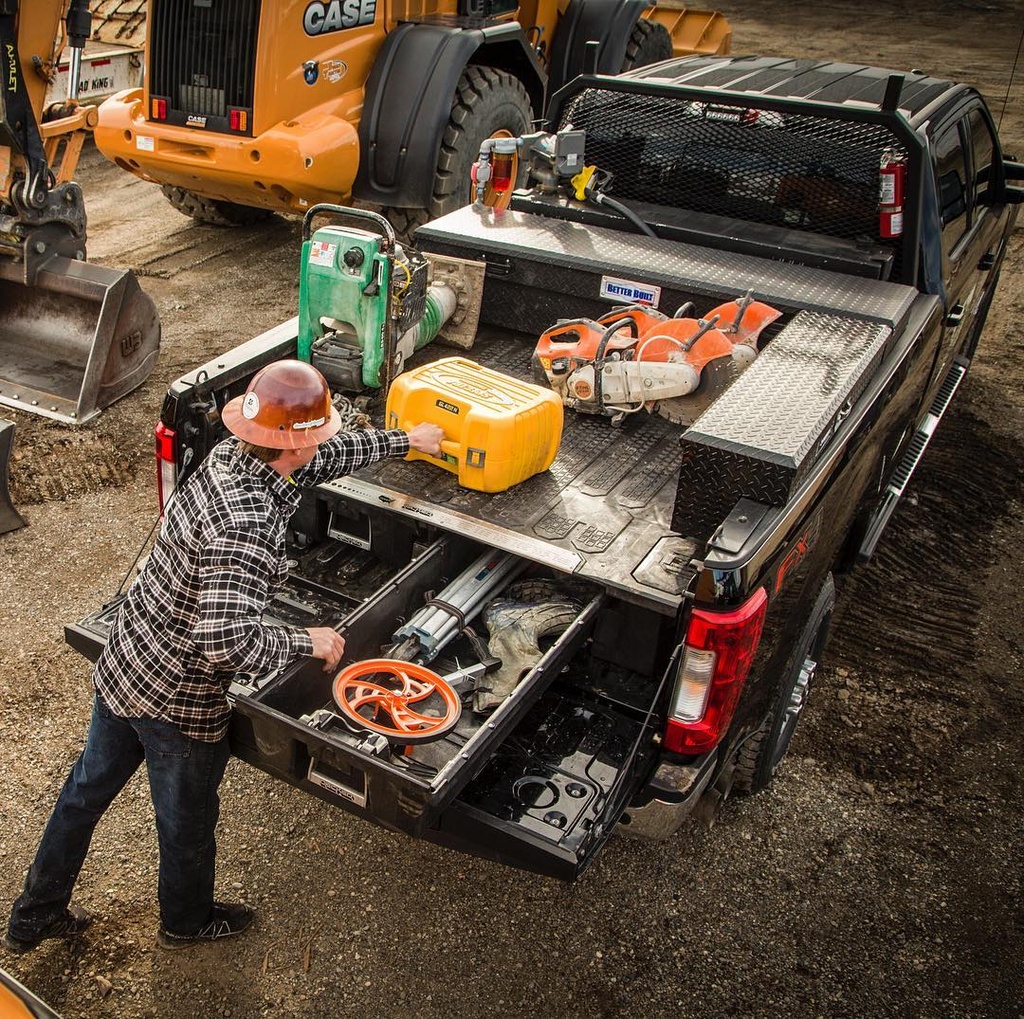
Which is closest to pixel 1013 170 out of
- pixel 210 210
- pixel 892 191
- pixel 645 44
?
pixel 892 191

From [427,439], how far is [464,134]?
4313 mm

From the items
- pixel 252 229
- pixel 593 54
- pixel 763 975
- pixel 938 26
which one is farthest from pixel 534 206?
pixel 938 26

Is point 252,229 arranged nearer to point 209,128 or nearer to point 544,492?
point 209,128

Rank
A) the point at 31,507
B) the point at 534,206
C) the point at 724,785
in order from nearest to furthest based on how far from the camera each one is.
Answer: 1. the point at 724,785
2. the point at 534,206
3. the point at 31,507

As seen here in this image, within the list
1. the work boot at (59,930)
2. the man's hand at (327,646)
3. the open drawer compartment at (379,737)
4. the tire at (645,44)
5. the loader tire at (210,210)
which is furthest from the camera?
the tire at (645,44)

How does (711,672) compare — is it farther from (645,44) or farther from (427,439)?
(645,44)

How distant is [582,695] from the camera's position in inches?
126

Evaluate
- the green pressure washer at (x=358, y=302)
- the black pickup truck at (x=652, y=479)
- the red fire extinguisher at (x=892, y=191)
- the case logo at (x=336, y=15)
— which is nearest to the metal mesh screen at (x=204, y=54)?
the case logo at (x=336, y=15)

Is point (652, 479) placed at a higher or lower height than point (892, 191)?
lower

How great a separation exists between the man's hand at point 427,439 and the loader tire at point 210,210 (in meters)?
5.64

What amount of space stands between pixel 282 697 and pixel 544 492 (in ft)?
3.95

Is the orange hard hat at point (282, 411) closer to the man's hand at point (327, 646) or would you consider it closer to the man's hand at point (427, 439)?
the man's hand at point (327, 646)

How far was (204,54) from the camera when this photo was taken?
6.43 m

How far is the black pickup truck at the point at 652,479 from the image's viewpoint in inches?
109
